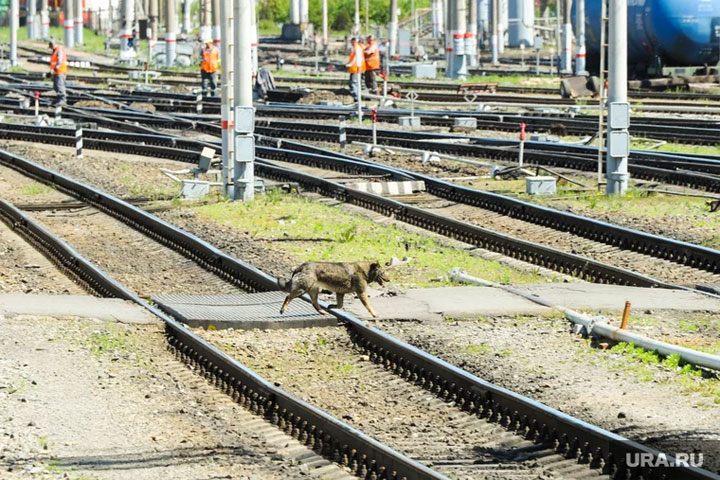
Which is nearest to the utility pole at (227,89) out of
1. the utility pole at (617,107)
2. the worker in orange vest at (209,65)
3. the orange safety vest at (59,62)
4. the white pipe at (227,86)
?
the white pipe at (227,86)

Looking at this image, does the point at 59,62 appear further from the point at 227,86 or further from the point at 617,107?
the point at 617,107

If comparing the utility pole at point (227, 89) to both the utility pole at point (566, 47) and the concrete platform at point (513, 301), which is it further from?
the utility pole at point (566, 47)

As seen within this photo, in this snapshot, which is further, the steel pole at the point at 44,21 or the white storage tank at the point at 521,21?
the white storage tank at the point at 521,21

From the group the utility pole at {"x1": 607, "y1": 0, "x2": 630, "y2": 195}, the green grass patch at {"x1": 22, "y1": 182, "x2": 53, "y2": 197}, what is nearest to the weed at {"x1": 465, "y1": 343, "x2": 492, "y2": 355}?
the utility pole at {"x1": 607, "y1": 0, "x2": 630, "y2": 195}

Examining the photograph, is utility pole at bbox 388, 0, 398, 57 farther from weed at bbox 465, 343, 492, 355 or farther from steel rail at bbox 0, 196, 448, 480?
weed at bbox 465, 343, 492, 355

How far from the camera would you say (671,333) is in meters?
12.5

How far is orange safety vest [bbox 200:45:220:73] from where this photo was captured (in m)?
43.9

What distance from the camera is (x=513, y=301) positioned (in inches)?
533

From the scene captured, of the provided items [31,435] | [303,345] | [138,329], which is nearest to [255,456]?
[31,435]

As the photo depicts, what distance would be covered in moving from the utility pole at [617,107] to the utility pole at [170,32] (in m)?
44.6

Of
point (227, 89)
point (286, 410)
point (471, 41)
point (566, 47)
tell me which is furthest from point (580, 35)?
point (286, 410)

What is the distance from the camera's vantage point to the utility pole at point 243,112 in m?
20.8

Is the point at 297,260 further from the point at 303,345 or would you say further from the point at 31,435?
the point at 31,435

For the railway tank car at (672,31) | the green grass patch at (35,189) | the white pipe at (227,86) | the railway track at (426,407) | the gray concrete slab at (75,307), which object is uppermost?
the railway tank car at (672,31)
